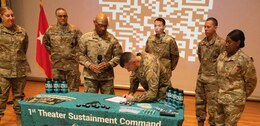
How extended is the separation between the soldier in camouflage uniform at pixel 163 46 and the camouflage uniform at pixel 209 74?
1.51ft

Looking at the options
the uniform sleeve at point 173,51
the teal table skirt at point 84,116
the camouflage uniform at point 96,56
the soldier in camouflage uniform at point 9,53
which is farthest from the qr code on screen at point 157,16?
the teal table skirt at point 84,116

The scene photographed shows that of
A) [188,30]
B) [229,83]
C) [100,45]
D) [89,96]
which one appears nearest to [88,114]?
[89,96]

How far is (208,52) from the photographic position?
12.1ft

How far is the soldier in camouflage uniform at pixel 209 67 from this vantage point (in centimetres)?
362

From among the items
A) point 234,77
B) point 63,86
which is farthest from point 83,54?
point 234,77

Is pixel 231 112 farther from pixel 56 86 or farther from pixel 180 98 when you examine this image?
pixel 56 86

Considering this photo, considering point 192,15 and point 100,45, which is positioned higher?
point 192,15

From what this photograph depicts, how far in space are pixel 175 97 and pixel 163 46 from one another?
1386 mm

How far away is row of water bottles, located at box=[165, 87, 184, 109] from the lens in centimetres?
284

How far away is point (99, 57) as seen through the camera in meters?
3.59

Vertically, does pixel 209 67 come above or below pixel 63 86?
above

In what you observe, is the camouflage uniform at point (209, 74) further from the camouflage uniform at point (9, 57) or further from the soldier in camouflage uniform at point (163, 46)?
the camouflage uniform at point (9, 57)

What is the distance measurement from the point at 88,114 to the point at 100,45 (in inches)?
43.6

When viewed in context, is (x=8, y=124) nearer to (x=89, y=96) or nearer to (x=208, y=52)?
(x=89, y=96)
